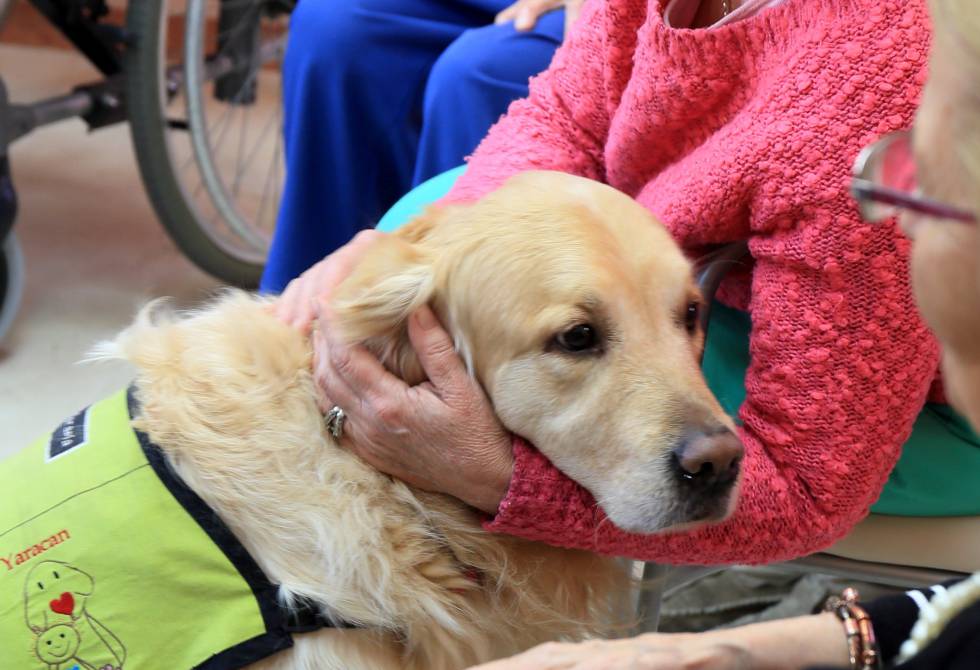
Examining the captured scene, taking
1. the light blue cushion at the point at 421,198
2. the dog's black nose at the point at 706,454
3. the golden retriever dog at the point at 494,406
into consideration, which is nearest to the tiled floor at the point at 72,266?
the light blue cushion at the point at 421,198

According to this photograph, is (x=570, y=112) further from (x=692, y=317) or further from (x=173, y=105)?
(x=173, y=105)

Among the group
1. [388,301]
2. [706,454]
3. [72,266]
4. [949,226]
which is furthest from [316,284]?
[72,266]

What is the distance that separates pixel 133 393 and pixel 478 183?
0.47m

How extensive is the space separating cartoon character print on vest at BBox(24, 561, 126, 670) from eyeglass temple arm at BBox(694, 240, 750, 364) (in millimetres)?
671

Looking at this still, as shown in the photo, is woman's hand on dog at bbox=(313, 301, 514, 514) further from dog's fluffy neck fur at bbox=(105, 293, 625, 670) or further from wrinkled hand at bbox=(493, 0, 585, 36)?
wrinkled hand at bbox=(493, 0, 585, 36)

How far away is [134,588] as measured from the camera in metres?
0.91

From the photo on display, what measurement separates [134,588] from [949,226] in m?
0.75

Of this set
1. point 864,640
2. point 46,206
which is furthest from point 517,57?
point 46,206

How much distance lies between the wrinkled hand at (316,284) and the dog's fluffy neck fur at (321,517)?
3cm

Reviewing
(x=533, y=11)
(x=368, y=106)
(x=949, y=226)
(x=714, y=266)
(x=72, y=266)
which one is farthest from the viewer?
(x=72, y=266)

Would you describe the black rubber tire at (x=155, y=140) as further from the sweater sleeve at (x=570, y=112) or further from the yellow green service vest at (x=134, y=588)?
the yellow green service vest at (x=134, y=588)

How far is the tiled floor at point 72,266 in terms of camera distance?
2.12m

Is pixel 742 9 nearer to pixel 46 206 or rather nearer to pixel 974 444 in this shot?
pixel 974 444

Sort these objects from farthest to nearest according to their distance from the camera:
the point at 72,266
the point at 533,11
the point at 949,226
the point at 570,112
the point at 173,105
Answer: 1. the point at 72,266
2. the point at 173,105
3. the point at 533,11
4. the point at 570,112
5. the point at 949,226
